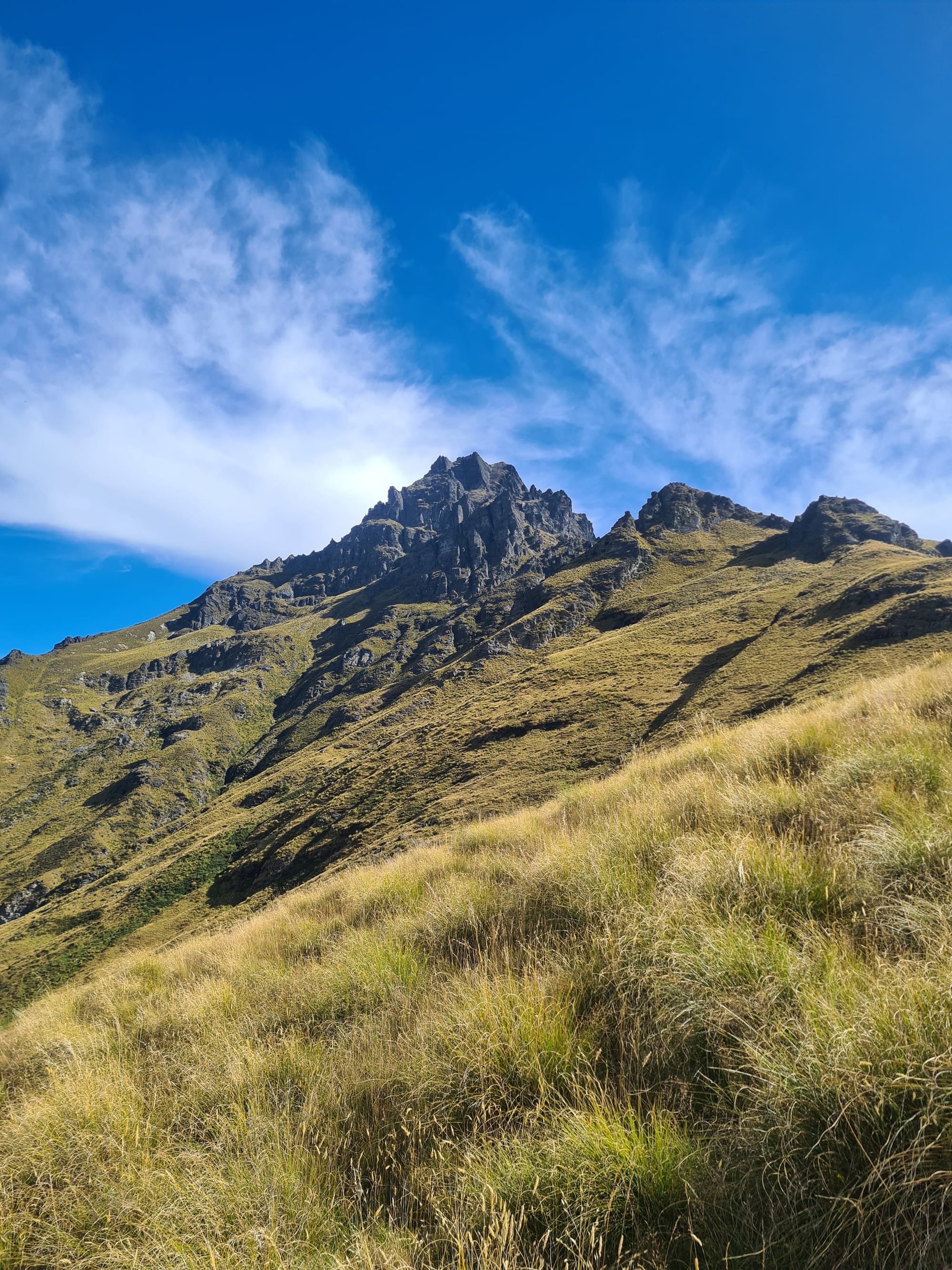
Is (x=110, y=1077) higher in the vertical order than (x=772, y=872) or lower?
lower

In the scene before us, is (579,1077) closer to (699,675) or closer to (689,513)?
(699,675)

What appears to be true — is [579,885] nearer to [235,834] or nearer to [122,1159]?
[122,1159]

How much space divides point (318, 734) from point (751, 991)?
15681 cm

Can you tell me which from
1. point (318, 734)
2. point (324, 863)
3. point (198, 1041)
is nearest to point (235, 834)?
point (324, 863)

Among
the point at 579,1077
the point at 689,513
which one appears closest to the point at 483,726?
the point at 579,1077

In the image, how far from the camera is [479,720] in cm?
6003

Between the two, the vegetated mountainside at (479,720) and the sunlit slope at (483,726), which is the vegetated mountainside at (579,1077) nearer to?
the sunlit slope at (483,726)

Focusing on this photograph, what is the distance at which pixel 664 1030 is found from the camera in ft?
8.32

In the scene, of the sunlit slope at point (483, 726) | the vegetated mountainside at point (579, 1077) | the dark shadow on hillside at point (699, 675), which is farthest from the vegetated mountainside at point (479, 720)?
the vegetated mountainside at point (579, 1077)

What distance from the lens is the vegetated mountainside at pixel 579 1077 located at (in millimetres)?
1769

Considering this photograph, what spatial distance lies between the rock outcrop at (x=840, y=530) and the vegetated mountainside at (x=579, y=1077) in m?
115

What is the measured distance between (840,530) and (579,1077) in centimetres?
12982

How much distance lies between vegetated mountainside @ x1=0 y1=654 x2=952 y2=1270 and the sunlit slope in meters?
7.11

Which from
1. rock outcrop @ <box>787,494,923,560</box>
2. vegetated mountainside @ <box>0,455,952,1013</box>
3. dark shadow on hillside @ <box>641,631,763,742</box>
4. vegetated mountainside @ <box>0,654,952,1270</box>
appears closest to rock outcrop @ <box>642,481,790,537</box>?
vegetated mountainside @ <box>0,455,952,1013</box>
